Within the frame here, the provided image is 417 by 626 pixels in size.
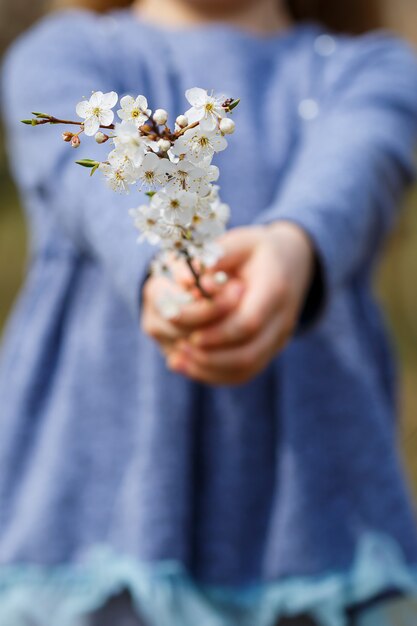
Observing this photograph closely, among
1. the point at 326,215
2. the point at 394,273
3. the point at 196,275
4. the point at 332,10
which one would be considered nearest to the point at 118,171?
the point at 196,275

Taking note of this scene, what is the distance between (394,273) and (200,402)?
134 centimetres

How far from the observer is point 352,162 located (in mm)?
797

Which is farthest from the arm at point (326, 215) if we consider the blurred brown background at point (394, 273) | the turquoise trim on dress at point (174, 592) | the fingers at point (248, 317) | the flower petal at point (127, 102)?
the blurred brown background at point (394, 273)

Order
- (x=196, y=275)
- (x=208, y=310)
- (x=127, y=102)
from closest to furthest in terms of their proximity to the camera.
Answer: (x=127, y=102), (x=196, y=275), (x=208, y=310)

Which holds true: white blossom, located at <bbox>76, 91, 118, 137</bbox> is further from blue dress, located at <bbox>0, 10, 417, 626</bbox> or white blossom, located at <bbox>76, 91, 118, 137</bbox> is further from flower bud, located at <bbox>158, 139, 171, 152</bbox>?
blue dress, located at <bbox>0, 10, 417, 626</bbox>

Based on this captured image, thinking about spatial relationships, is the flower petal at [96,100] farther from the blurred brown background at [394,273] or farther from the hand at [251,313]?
the blurred brown background at [394,273]

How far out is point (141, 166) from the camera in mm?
387

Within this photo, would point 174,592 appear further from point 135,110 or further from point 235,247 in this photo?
point 135,110

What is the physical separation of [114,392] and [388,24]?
72cm

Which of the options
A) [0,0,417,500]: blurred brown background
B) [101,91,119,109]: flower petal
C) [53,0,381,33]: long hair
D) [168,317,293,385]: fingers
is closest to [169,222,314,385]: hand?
[168,317,293,385]: fingers

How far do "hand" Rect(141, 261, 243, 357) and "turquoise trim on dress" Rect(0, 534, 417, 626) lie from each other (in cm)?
19

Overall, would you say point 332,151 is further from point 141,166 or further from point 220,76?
point 141,166

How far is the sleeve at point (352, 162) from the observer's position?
0.73 meters

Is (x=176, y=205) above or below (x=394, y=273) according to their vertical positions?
below
